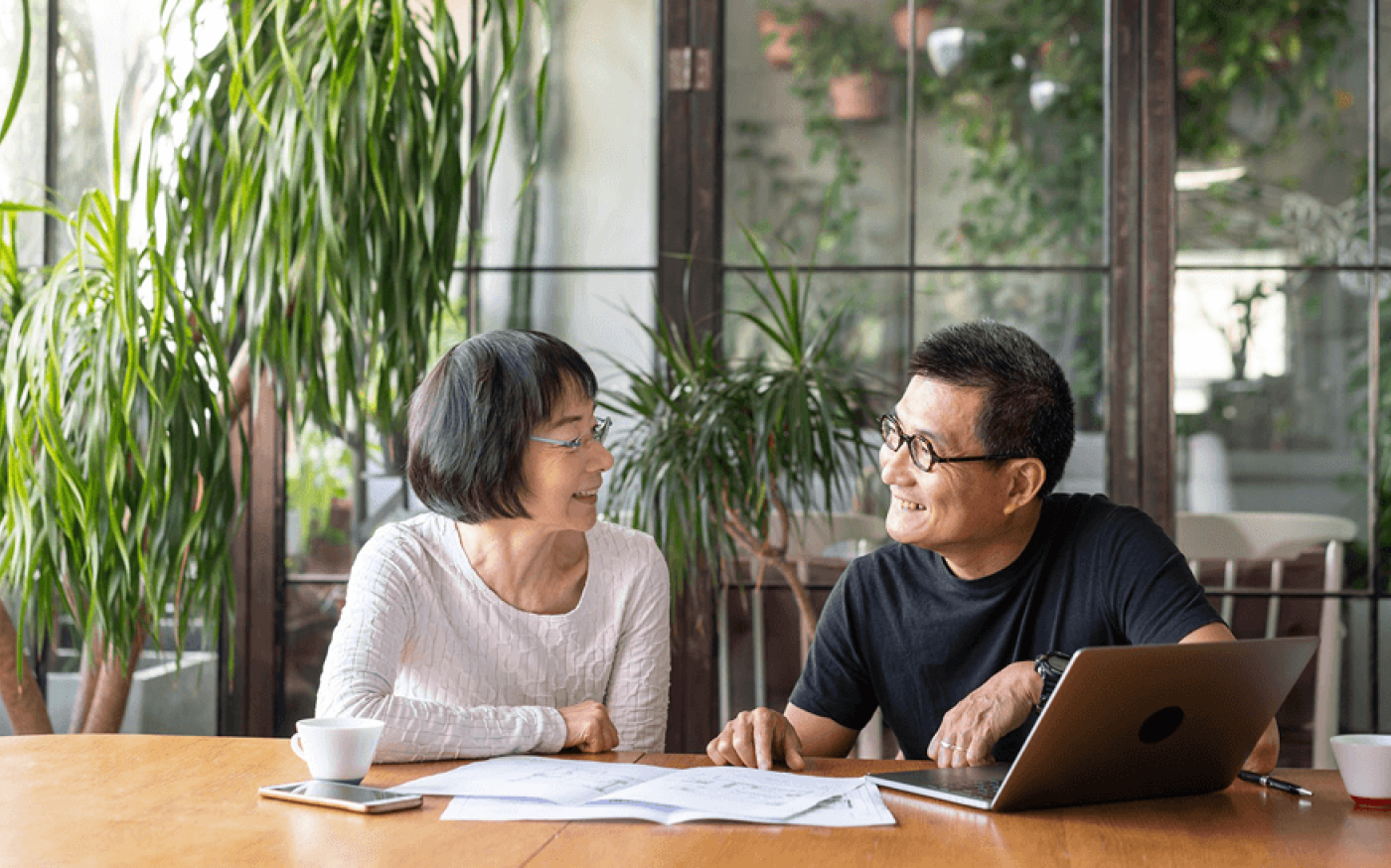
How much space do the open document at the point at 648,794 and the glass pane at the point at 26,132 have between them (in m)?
2.43

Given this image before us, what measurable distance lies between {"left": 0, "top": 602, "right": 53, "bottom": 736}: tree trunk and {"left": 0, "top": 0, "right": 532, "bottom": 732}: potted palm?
2cm

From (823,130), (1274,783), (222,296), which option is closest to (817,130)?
(823,130)

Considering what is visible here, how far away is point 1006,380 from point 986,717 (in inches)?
19.5

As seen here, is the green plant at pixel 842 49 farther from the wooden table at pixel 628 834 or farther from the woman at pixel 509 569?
the wooden table at pixel 628 834

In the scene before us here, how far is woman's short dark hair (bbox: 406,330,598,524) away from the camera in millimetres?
1788

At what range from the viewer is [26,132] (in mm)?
3246

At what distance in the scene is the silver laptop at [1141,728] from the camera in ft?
3.86

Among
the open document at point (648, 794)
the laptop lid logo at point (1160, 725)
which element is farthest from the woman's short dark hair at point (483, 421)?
the laptop lid logo at point (1160, 725)

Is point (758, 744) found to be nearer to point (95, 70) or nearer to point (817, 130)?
point (817, 130)

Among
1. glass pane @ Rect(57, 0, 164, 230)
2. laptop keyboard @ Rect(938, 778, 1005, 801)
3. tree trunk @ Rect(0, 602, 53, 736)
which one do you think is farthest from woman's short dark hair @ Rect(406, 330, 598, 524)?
glass pane @ Rect(57, 0, 164, 230)

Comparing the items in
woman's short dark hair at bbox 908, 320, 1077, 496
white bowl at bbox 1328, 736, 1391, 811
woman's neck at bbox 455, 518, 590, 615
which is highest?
woman's short dark hair at bbox 908, 320, 1077, 496

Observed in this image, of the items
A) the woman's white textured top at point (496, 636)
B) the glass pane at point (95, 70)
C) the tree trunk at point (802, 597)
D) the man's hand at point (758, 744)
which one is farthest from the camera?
the glass pane at point (95, 70)

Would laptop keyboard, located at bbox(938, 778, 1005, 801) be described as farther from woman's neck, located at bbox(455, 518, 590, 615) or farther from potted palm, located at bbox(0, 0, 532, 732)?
potted palm, located at bbox(0, 0, 532, 732)

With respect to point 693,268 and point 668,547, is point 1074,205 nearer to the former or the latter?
point 693,268
